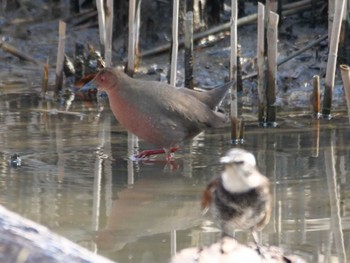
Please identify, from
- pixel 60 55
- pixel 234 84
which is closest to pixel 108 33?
pixel 60 55

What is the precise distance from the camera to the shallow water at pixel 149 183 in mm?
6621

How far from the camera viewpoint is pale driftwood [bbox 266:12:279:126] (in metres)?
9.56

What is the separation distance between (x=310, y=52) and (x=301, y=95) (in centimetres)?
92

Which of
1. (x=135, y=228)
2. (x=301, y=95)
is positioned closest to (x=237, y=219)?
(x=135, y=228)

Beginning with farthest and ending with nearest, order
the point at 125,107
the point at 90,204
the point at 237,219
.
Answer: the point at 125,107 → the point at 90,204 → the point at 237,219

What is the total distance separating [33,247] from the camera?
3.69m

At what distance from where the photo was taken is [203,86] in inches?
468

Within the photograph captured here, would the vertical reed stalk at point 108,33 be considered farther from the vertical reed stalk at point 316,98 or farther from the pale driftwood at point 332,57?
the pale driftwood at point 332,57

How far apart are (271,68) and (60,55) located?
2695mm

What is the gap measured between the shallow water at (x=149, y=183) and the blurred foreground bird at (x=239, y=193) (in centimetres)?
94

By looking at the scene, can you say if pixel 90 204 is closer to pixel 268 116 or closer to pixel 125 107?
pixel 125 107

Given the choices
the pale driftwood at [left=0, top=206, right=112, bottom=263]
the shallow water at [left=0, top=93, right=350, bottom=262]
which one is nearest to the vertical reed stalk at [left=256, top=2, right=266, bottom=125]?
the shallow water at [left=0, top=93, right=350, bottom=262]

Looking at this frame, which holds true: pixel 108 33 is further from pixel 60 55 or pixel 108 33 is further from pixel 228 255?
pixel 228 255

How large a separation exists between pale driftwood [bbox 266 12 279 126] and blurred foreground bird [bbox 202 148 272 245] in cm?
435
